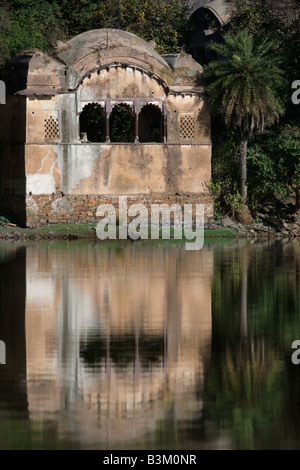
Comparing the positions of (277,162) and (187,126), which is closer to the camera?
(187,126)

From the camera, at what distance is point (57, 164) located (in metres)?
30.3

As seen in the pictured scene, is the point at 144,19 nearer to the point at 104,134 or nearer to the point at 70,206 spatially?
the point at 104,134

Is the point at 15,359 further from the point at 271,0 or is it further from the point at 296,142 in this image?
the point at 271,0

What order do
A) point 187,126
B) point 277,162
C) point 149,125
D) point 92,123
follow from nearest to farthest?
1. point 187,126
2. point 277,162
3. point 149,125
4. point 92,123

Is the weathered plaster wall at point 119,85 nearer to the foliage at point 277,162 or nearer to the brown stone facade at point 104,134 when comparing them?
the brown stone facade at point 104,134

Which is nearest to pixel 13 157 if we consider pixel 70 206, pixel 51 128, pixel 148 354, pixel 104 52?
pixel 51 128

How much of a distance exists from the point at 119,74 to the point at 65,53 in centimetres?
174

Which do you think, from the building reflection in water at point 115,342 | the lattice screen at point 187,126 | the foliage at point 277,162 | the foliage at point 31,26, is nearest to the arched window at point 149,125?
the lattice screen at point 187,126

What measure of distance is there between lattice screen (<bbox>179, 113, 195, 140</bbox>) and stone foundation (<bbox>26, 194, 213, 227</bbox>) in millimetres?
1947

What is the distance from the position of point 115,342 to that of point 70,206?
52.8 ft

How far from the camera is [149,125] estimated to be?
35625mm

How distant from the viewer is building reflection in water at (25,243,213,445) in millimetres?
11180

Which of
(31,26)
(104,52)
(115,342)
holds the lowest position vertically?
(115,342)
